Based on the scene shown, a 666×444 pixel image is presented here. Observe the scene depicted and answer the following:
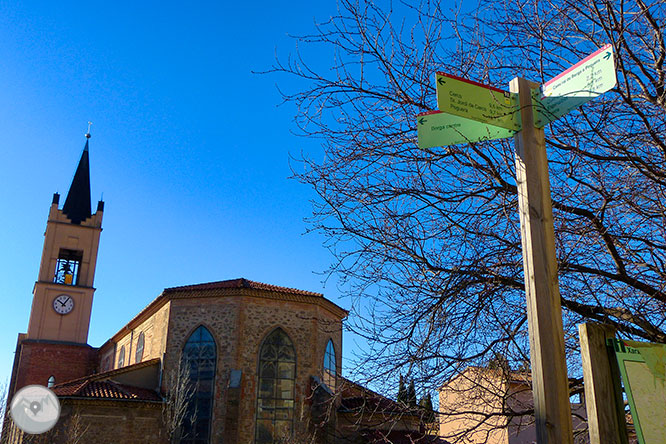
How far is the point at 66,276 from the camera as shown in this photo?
37875 millimetres

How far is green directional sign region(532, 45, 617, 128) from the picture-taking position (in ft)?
10.3

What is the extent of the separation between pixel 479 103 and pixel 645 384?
167 cm

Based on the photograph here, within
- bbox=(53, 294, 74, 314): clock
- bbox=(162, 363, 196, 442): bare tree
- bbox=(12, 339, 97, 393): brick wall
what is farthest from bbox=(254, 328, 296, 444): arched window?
bbox=(53, 294, 74, 314): clock

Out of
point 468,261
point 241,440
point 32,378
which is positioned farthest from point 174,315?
point 468,261

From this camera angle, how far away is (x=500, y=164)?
17.6 feet

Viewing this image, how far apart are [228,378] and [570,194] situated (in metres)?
19.0

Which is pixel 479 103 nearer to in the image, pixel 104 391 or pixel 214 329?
pixel 214 329

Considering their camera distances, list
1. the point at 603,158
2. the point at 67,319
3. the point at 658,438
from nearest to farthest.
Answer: the point at 658,438, the point at 603,158, the point at 67,319

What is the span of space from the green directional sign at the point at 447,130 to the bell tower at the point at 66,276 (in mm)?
37477

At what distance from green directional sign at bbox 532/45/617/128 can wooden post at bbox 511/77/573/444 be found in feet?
0.31

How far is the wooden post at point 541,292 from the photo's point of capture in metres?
2.89

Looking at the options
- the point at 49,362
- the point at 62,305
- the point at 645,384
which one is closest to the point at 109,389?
the point at 49,362

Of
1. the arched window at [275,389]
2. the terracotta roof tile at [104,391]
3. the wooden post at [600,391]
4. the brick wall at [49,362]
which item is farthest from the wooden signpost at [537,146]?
the brick wall at [49,362]

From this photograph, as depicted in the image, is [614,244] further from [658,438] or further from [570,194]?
[658,438]
